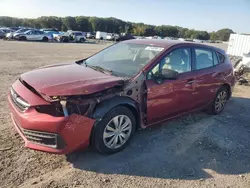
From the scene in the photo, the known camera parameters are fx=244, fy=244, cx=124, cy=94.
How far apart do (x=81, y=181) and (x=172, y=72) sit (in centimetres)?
213

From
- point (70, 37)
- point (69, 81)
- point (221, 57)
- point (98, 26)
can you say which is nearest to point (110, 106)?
point (69, 81)

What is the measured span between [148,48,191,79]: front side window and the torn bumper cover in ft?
4.59

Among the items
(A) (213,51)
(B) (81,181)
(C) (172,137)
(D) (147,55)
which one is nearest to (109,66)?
(D) (147,55)

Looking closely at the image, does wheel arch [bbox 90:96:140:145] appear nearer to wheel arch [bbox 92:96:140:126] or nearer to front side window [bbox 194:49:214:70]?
wheel arch [bbox 92:96:140:126]

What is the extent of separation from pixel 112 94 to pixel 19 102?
128cm

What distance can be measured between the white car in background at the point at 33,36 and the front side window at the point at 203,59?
102ft

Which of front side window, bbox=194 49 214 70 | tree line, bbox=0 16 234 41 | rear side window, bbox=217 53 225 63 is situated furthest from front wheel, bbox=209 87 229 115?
tree line, bbox=0 16 234 41

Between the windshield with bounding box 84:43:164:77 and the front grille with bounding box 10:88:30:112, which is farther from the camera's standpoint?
the windshield with bounding box 84:43:164:77

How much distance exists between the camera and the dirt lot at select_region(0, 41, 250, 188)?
3059 millimetres

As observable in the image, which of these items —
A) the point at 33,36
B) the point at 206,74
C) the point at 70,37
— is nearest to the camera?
the point at 206,74

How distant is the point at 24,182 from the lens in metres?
2.92

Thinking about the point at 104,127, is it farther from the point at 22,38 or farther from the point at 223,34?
the point at 223,34

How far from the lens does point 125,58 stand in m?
4.46

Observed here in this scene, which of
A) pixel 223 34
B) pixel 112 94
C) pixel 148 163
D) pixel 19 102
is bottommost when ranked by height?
pixel 148 163
